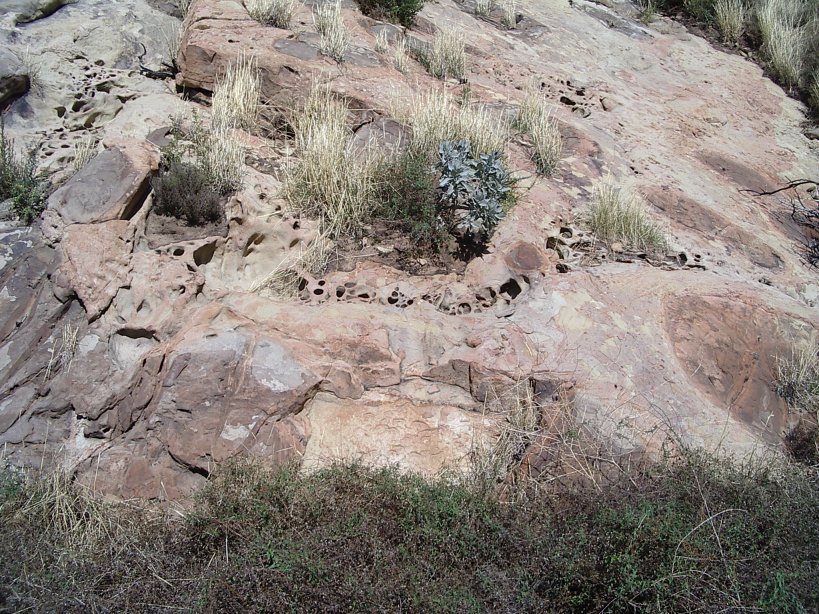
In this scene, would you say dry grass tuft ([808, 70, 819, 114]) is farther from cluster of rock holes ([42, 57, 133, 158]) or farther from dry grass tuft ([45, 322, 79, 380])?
dry grass tuft ([45, 322, 79, 380])

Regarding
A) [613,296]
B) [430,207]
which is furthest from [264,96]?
[613,296]

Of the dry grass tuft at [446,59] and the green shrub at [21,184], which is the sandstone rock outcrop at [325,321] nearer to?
the green shrub at [21,184]

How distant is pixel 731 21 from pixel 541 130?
5.59 metres

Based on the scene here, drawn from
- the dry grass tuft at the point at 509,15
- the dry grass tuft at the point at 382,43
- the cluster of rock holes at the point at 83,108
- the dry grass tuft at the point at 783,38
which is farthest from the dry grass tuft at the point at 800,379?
the dry grass tuft at the point at 509,15

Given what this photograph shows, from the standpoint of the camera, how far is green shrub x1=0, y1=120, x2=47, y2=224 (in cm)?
473

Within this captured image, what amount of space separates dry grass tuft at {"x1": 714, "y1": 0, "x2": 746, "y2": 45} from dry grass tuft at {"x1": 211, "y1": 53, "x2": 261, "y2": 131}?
7237mm

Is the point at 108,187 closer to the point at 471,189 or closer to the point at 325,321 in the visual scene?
the point at 325,321

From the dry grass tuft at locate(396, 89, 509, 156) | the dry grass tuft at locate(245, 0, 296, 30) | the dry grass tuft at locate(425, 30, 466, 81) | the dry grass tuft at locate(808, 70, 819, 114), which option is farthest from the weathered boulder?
the dry grass tuft at locate(808, 70, 819, 114)

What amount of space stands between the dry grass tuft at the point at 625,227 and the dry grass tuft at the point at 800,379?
4.03 feet

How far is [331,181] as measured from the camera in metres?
5.11

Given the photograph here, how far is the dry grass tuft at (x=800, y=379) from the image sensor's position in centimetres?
440

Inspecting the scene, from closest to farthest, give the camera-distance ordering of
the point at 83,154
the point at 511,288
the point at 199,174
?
1. the point at 511,288
2. the point at 199,174
3. the point at 83,154

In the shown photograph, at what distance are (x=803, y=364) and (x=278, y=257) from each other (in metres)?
3.62

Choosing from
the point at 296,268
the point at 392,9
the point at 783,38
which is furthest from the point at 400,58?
the point at 783,38
